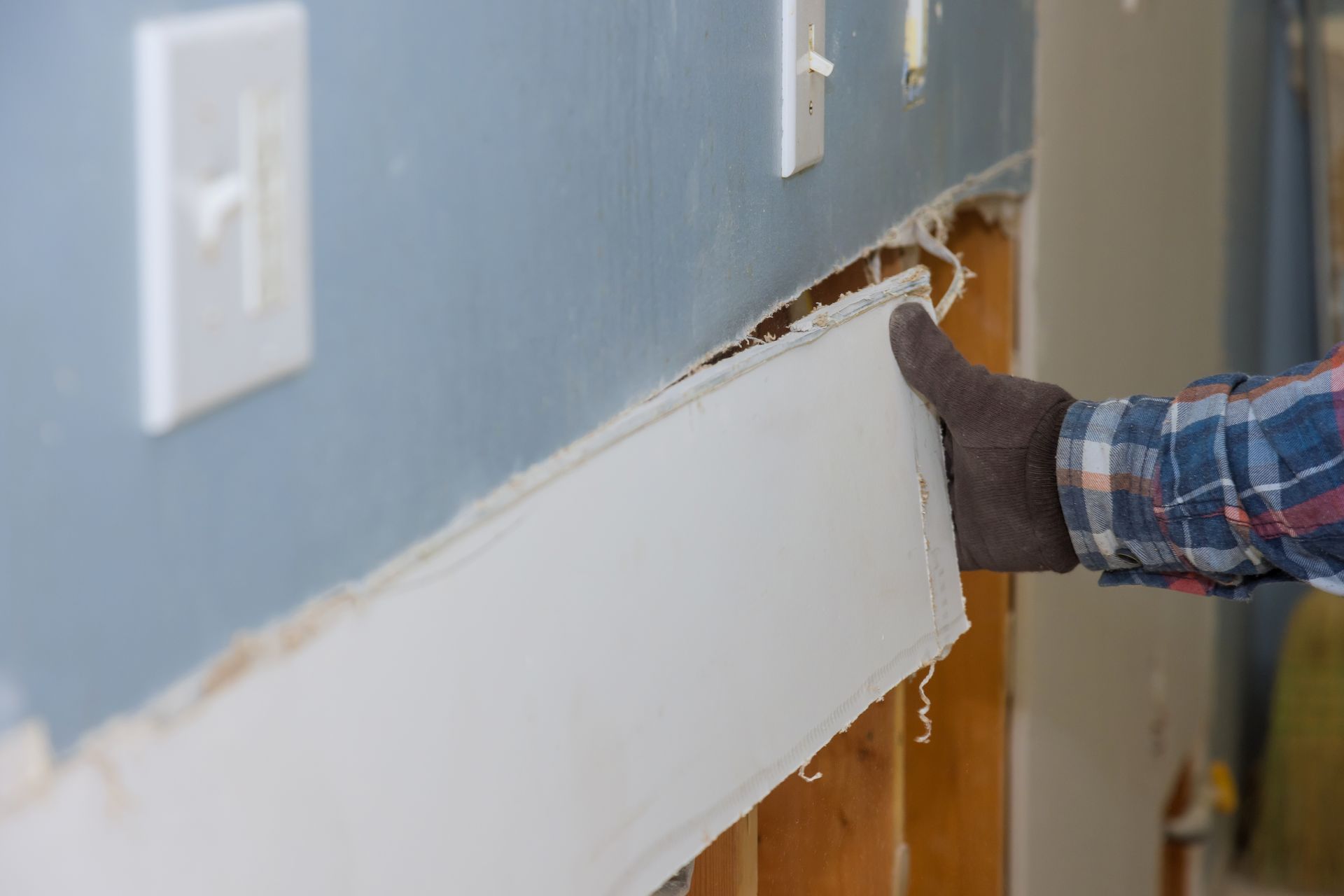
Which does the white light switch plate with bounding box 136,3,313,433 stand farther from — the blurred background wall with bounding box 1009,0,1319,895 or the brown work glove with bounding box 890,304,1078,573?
the blurred background wall with bounding box 1009,0,1319,895

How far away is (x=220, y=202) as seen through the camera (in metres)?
0.39

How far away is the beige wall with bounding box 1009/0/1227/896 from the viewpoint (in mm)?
1493

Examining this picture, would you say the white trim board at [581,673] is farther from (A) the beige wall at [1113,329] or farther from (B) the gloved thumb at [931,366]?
(A) the beige wall at [1113,329]

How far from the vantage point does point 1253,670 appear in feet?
10.2

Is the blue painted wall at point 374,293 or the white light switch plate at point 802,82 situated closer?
the blue painted wall at point 374,293

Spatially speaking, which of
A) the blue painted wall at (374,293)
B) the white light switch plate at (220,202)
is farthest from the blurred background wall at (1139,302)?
the white light switch plate at (220,202)

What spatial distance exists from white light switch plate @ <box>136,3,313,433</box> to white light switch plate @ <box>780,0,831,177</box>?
0.45m

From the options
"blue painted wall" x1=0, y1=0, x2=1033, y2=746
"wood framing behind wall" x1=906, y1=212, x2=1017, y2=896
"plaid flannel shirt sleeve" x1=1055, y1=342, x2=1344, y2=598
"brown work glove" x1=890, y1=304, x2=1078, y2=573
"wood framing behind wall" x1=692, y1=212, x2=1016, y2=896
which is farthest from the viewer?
"wood framing behind wall" x1=906, y1=212, x2=1017, y2=896

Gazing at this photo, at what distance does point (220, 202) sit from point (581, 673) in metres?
0.30

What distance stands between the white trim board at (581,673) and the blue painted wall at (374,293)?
0.02 meters

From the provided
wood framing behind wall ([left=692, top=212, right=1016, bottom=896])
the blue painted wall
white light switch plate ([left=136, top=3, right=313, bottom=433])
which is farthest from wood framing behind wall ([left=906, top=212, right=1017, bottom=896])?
white light switch plate ([left=136, top=3, right=313, bottom=433])

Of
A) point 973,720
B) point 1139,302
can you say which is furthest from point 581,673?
point 1139,302

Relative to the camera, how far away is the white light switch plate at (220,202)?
0.38 metres

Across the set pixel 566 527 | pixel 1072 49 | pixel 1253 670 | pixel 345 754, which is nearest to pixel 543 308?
pixel 566 527
